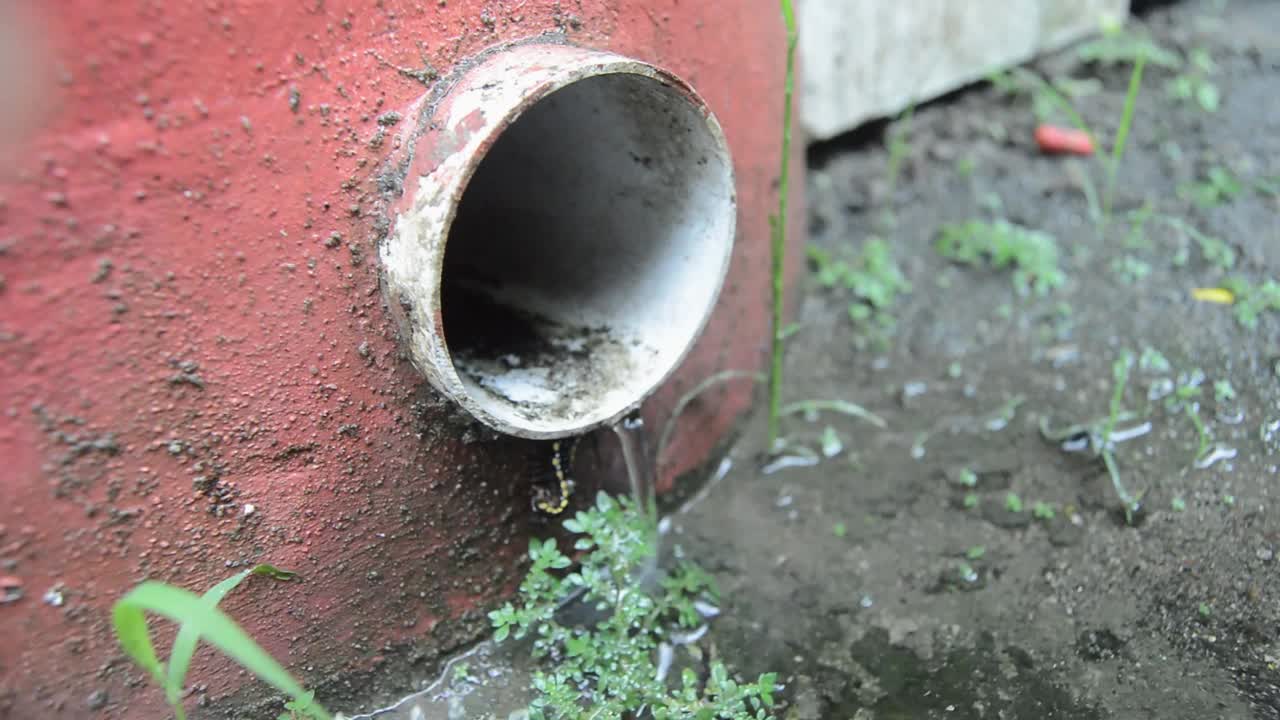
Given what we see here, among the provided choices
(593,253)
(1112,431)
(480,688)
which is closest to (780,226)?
(593,253)

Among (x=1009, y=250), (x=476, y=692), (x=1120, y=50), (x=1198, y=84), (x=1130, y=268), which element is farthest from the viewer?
(x=1120, y=50)

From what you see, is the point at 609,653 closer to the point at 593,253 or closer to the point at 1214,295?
the point at 593,253

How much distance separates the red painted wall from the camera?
1141 millimetres

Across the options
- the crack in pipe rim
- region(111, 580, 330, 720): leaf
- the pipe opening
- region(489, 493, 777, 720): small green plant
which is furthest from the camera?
the pipe opening

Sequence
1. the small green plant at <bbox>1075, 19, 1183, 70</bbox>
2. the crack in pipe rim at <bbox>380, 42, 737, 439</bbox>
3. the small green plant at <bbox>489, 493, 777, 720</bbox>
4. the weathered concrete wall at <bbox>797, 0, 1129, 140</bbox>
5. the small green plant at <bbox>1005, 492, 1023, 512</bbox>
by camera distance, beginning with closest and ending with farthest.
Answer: the crack in pipe rim at <bbox>380, 42, 737, 439</bbox> < the small green plant at <bbox>489, 493, 777, 720</bbox> < the small green plant at <bbox>1005, 492, 1023, 512</bbox> < the weathered concrete wall at <bbox>797, 0, 1129, 140</bbox> < the small green plant at <bbox>1075, 19, 1183, 70</bbox>

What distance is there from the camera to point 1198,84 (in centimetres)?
307

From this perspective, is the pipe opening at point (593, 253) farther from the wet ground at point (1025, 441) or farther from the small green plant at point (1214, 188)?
the small green plant at point (1214, 188)

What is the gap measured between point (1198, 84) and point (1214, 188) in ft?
2.07

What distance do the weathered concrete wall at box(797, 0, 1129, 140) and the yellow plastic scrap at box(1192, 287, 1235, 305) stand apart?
1073mm

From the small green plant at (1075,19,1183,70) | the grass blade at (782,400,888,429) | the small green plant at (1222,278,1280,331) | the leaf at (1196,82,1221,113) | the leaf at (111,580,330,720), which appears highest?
the leaf at (111,580,330,720)

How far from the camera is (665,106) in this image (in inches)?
63.7

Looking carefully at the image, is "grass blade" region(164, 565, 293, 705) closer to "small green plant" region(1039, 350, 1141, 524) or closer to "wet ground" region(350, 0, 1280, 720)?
"wet ground" region(350, 0, 1280, 720)

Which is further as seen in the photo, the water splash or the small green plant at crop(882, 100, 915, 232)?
the small green plant at crop(882, 100, 915, 232)

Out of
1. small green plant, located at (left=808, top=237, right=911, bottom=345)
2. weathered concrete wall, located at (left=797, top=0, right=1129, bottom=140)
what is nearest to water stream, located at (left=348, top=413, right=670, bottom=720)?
small green plant, located at (left=808, top=237, right=911, bottom=345)
